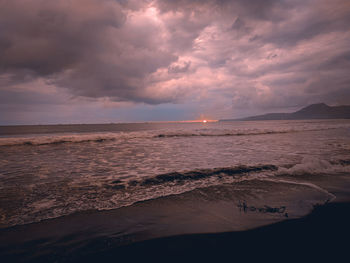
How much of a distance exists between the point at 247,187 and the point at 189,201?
201cm

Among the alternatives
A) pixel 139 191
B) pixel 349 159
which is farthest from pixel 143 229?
pixel 349 159

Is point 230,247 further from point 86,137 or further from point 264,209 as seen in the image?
point 86,137

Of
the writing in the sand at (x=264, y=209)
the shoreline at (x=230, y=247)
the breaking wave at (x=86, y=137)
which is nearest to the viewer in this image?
the shoreline at (x=230, y=247)

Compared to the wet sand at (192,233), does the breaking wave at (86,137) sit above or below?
above

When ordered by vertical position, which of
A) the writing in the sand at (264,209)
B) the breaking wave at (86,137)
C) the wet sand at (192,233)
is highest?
the breaking wave at (86,137)

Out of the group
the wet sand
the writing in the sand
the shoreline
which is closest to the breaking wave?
the wet sand

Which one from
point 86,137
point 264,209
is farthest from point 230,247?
point 86,137

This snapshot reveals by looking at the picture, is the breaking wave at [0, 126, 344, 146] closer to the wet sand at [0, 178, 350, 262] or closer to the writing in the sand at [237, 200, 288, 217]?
the wet sand at [0, 178, 350, 262]

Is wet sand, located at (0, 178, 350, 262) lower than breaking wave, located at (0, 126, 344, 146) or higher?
lower

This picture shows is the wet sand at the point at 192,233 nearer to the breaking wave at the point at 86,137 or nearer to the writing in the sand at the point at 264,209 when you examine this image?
the writing in the sand at the point at 264,209

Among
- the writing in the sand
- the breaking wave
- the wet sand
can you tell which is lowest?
the writing in the sand

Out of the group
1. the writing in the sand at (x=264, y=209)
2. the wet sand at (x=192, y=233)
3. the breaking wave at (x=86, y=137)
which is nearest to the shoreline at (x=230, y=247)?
the wet sand at (x=192, y=233)

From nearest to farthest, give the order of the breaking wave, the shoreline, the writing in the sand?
the shoreline → the writing in the sand → the breaking wave

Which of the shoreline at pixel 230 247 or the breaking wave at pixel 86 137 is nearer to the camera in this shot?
the shoreline at pixel 230 247
